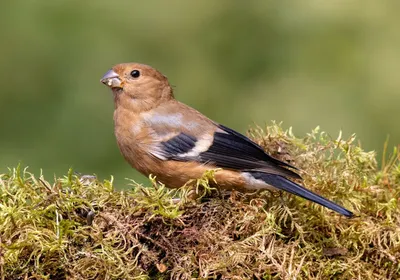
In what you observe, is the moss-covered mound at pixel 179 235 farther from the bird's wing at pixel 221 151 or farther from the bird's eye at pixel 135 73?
the bird's eye at pixel 135 73

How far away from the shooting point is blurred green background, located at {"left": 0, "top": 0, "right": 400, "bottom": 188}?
750 cm

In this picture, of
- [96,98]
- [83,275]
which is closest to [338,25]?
[96,98]

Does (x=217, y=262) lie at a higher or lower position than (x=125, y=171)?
higher

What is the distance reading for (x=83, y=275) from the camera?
332 cm

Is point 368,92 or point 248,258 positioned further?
point 368,92

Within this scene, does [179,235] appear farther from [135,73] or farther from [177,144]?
[135,73]

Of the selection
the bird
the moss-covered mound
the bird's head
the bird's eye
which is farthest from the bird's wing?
the bird's eye

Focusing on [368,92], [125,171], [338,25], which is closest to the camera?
[125,171]

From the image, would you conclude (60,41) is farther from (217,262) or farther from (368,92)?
(217,262)

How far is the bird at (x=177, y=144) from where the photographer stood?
4.17 metres

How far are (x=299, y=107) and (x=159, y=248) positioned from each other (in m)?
4.33

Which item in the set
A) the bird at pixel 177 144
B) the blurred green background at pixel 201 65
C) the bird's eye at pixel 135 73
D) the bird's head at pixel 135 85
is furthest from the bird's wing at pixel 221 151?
the blurred green background at pixel 201 65

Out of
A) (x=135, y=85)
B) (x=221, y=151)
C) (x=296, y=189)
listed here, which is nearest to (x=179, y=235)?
(x=296, y=189)

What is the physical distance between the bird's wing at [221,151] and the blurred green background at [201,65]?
2.58m
